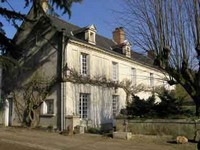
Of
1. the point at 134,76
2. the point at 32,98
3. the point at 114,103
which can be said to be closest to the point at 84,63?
the point at 32,98

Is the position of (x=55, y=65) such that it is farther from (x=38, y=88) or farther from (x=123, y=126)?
(x=123, y=126)

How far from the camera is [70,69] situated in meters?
21.6

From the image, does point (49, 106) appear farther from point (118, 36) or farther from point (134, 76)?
point (118, 36)

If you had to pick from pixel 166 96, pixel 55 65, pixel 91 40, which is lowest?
pixel 166 96

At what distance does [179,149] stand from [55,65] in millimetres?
11378

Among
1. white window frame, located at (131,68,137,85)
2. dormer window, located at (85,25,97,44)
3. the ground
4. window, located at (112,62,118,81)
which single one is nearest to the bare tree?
dormer window, located at (85,25,97,44)

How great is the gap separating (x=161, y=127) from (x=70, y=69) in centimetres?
824

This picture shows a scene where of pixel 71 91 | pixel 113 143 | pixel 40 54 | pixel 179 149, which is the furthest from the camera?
pixel 40 54

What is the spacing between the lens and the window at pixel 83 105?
22553mm

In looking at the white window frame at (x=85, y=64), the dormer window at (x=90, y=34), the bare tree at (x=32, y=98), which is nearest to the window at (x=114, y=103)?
the white window frame at (x=85, y=64)

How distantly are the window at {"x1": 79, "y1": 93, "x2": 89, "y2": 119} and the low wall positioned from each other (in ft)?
18.5

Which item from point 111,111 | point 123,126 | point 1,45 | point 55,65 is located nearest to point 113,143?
point 123,126

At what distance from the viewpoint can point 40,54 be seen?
917 inches

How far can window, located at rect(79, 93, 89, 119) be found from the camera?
2255 cm
